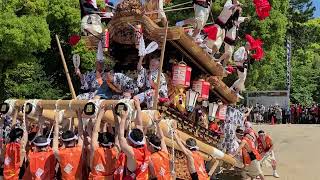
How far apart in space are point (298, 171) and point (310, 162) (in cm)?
128

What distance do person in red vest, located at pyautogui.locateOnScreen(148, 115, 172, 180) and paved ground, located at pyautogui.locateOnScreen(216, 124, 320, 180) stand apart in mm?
6465

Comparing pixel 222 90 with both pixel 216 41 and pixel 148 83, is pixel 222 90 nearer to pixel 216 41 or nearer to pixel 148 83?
pixel 216 41

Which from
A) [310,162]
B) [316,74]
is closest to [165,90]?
[310,162]

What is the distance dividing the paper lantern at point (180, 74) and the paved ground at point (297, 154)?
302 centimetres

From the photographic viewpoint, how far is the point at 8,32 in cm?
2023

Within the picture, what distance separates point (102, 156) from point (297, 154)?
35.0ft

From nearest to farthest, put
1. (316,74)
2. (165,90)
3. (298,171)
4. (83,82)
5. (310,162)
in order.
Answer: (165,90) → (83,82) → (298,171) → (310,162) → (316,74)

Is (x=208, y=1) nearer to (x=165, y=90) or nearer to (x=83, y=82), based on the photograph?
(x=165, y=90)

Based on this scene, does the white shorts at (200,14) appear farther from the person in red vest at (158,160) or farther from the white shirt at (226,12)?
the person in red vest at (158,160)

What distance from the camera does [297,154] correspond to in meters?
15.1

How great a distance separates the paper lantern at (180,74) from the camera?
33.0 feet

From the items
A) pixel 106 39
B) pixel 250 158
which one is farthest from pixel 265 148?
pixel 106 39

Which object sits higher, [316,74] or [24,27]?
[24,27]

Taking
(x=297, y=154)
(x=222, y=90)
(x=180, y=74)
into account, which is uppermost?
(x=180, y=74)
